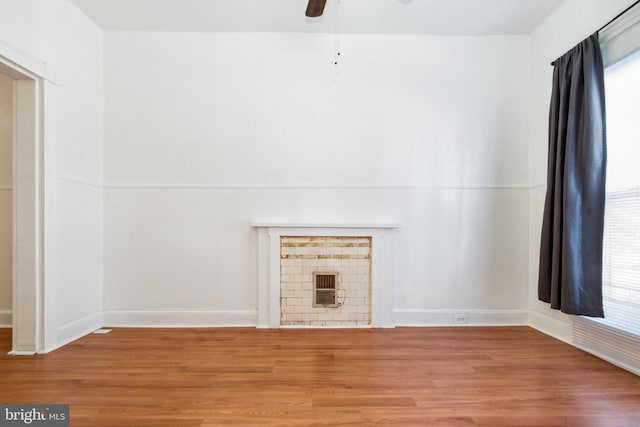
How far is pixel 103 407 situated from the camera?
1763mm

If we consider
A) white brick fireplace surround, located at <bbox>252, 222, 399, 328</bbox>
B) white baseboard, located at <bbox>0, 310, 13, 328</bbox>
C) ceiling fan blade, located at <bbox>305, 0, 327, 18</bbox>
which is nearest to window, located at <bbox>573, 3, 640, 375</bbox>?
white brick fireplace surround, located at <bbox>252, 222, 399, 328</bbox>

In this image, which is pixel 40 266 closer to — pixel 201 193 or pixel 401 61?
pixel 201 193

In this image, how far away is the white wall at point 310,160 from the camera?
3.16 meters

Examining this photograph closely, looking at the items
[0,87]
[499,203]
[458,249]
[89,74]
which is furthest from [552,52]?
[0,87]

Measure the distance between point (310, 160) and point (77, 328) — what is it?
2337 mm

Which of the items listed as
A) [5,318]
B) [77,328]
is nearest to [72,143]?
[77,328]

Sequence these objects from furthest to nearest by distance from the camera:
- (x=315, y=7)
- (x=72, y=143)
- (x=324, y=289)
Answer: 1. (x=324, y=289)
2. (x=72, y=143)
3. (x=315, y=7)

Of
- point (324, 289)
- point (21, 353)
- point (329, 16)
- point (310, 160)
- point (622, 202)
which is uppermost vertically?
point (329, 16)

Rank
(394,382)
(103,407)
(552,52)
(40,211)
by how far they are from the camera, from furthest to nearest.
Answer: (552,52) → (40,211) → (394,382) → (103,407)

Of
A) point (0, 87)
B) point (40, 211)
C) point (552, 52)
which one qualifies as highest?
point (552, 52)

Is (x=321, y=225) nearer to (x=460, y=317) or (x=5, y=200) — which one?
(x=460, y=317)

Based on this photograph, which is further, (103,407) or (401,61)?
(401,61)

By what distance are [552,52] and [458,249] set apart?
5.93 feet

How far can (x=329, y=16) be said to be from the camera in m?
2.94
